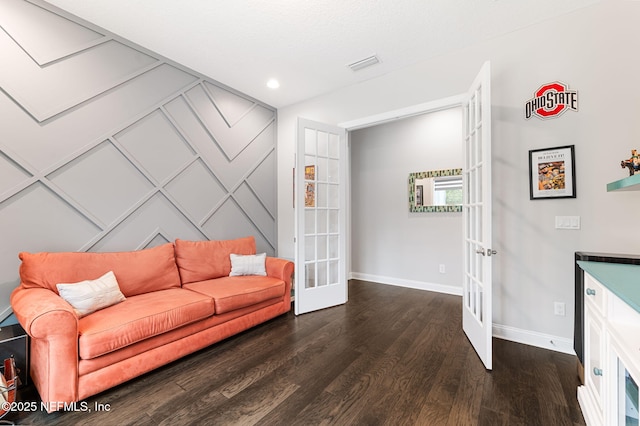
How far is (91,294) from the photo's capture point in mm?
1972

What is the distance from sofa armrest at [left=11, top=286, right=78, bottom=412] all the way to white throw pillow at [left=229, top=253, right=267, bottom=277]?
1.60 meters

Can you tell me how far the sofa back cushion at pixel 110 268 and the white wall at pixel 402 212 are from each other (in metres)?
3.11

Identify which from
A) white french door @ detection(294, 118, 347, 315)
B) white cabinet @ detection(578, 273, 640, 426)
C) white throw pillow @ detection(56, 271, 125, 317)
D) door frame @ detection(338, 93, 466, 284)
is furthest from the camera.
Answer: white french door @ detection(294, 118, 347, 315)

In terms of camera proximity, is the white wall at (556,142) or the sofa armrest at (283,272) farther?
the sofa armrest at (283,272)

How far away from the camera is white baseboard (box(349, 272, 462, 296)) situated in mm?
3902

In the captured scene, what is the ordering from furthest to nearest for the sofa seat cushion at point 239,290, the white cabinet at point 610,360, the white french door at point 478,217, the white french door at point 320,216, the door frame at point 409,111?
the white french door at point 320,216
the door frame at point 409,111
the sofa seat cushion at point 239,290
the white french door at point 478,217
the white cabinet at point 610,360

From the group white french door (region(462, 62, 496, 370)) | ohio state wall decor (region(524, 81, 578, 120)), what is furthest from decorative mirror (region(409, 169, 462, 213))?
ohio state wall decor (region(524, 81, 578, 120))

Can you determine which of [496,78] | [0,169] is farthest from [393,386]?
[0,169]

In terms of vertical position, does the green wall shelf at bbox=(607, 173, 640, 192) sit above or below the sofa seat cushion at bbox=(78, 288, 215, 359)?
above

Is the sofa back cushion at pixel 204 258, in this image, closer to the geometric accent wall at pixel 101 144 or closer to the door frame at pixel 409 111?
the geometric accent wall at pixel 101 144

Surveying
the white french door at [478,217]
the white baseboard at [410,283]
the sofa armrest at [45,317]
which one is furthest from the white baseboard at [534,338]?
the sofa armrest at [45,317]

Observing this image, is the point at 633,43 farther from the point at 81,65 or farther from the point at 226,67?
the point at 81,65

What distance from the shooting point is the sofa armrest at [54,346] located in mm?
1498

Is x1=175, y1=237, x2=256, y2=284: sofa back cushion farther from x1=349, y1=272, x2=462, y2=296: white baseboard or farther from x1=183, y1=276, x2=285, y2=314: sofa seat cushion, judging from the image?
x1=349, y1=272, x2=462, y2=296: white baseboard
